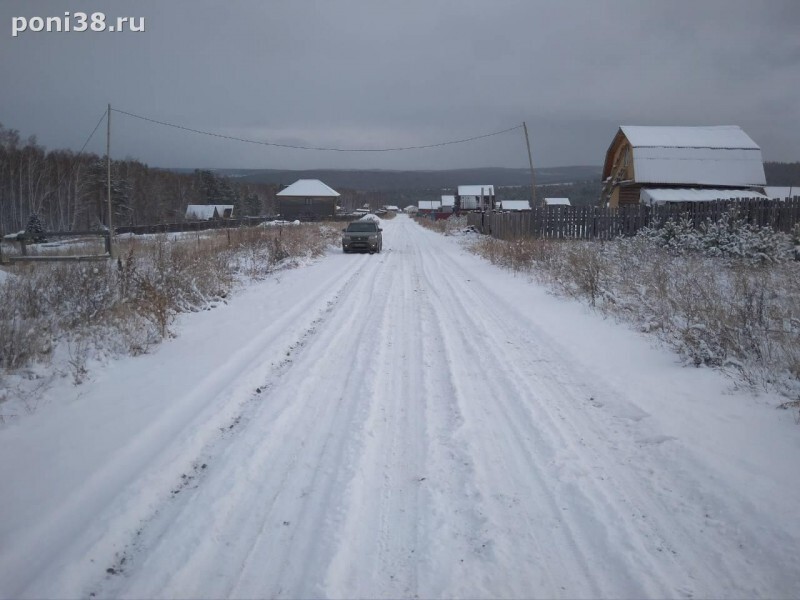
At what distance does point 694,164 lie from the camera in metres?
30.4

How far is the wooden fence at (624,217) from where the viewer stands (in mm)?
16281

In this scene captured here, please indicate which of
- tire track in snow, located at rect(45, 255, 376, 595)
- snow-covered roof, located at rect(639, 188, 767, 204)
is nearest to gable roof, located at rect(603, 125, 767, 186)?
snow-covered roof, located at rect(639, 188, 767, 204)

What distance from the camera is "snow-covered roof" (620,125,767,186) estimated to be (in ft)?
99.0

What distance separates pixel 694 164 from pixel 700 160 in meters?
0.59

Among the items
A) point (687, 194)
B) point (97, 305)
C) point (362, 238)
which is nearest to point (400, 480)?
point (97, 305)

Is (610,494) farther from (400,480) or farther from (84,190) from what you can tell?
(84,190)

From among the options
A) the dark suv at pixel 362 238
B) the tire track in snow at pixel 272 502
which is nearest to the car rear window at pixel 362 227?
the dark suv at pixel 362 238

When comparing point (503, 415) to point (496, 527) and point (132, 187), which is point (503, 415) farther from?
point (132, 187)

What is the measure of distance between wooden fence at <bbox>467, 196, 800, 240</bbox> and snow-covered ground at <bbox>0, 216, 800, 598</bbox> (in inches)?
538

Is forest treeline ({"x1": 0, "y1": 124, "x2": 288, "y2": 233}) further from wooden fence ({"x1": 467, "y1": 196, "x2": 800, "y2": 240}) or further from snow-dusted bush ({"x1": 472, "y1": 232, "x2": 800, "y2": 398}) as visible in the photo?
snow-dusted bush ({"x1": 472, "y1": 232, "x2": 800, "y2": 398})

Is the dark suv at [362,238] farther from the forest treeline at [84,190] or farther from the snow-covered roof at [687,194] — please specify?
the forest treeline at [84,190]

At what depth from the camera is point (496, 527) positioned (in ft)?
10.3

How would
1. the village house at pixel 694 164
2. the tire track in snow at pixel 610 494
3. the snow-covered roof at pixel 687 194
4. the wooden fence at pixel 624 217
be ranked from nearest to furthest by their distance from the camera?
the tire track in snow at pixel 610 494 < the wooden fence at pixel 624 217 < the snow-covered roof at pixel 687 194 < the village house at pixel 694 164

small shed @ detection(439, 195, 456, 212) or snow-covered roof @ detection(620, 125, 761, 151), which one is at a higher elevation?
small shed @ detection(439, 195, 456, 212)
